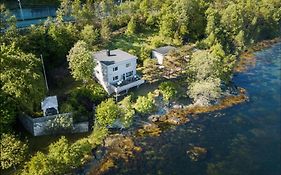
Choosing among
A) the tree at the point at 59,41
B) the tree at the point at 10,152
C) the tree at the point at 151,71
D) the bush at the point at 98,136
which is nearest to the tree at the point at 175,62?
the tree at the point at 151,71

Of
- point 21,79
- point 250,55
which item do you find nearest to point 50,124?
point 21,79

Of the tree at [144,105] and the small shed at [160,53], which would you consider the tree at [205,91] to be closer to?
the tree at [144,105]

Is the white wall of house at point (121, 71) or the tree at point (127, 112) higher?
the white wall of house at point (121, 71)

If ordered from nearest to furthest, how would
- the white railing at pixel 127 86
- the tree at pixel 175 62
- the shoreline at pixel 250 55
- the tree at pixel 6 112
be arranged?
the tree at pixel 6 112, the white railing at pixel 127 86, the tree at pixel 175 62, the shoreline at pixel 250 55

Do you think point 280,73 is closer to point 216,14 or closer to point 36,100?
point 216,14

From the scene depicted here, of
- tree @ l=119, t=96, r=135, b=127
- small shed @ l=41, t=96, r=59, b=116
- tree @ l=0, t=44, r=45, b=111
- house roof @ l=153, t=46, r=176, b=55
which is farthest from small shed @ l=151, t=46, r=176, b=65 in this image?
tree @ l=0, t=44, r=45, b=111

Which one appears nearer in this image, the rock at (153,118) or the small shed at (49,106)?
the small shed at (49,106)
